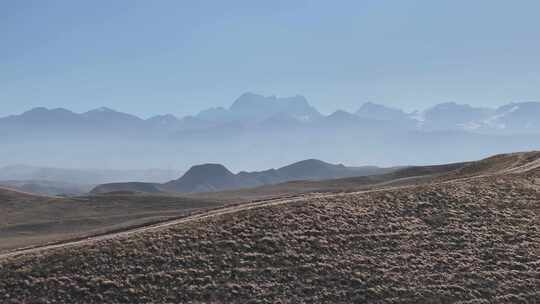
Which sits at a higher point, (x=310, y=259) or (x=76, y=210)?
(x=76, y=210)

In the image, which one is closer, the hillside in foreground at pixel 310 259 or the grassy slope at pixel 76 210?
the hillside in foreground at pixel 310 259

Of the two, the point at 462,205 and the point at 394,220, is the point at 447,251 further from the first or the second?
the point at 462,205

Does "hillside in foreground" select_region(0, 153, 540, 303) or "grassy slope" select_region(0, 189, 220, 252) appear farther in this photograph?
"grassy slope" select_region(0, 189, 220, 252)

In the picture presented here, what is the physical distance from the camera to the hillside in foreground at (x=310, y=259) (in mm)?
27156

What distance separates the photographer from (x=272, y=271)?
2930cm

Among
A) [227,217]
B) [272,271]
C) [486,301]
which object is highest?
[227,217]

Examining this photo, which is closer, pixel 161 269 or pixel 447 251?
pixel 161 269

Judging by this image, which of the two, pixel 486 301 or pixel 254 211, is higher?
pixel 254 211

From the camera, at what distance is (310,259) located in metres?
30.8

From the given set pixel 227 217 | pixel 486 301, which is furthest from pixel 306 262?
pixel 486 301

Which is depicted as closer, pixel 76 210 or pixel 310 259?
pixel 310 259

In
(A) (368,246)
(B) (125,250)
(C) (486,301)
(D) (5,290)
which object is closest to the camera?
(D) (5,290)

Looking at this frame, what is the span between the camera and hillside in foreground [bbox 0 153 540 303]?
2716 cm

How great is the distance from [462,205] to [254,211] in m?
15.3
